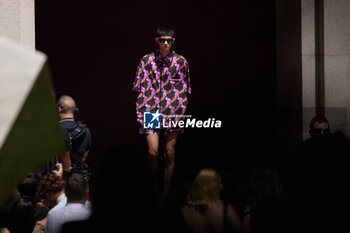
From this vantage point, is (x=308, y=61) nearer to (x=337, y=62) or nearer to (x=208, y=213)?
(x=337, y=62)

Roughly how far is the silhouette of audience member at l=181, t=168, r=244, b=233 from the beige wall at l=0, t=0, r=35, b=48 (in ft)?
10.9

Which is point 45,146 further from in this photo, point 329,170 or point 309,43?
point 309,43

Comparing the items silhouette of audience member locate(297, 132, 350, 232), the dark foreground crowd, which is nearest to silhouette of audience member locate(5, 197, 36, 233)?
the dark foreground crowd

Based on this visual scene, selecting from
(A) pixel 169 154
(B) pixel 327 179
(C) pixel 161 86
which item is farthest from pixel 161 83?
(B) pixel 327 179

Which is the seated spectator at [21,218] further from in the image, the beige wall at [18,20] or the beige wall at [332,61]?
the beige wall at [332,61]

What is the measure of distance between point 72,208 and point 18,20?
3314 mm

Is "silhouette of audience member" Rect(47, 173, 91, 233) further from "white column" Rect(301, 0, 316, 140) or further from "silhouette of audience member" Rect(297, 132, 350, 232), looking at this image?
"white column" Rect(301, 0, 316, 140)

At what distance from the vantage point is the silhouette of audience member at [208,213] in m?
4.35

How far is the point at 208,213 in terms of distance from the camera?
14.5 feet

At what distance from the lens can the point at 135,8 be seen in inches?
340

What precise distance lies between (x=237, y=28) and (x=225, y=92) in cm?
95

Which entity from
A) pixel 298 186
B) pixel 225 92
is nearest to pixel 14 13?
pixel 225 92

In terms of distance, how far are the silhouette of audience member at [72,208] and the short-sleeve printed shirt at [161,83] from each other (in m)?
2.67

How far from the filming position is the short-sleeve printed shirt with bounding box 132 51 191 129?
712 centimetres
